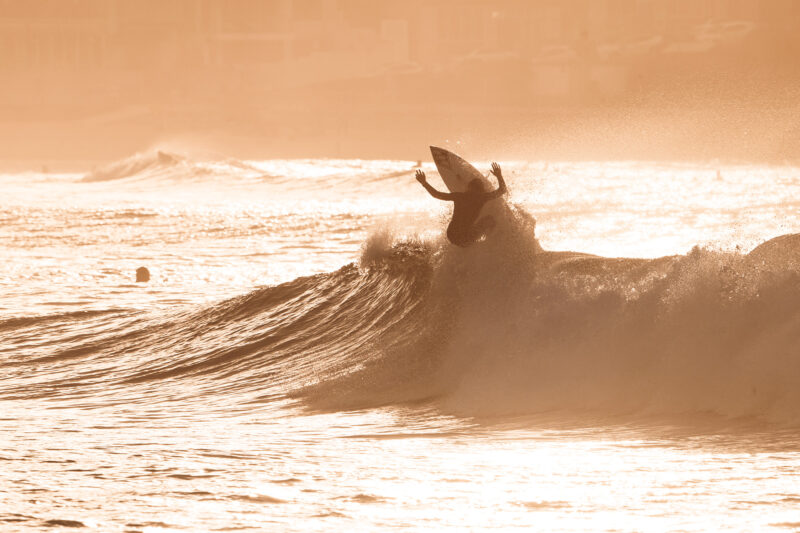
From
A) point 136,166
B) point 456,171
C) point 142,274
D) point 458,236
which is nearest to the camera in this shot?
point 458,236

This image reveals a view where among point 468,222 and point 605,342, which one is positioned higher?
point 468,222

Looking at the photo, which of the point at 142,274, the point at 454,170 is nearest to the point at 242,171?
the point at 142,274

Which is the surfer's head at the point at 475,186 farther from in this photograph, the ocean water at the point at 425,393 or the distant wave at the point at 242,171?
the distant wave at the point at 242,171

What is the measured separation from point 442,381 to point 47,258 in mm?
19248

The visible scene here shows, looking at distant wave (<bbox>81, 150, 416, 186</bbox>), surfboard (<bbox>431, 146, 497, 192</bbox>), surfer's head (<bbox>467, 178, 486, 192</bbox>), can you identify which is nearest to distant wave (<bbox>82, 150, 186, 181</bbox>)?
distant wave (<bbox>81, 150, 416, 186</bbox>)

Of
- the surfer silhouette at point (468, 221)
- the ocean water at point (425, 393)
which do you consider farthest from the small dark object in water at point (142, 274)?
the surfer silhouette at point (468, 221)

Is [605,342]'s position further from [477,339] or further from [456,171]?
[456,171]

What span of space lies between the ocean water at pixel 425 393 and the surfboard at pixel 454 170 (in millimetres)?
615

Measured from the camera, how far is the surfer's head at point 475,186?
15203mm

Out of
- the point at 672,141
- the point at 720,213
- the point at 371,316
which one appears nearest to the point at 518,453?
the point at 371,316

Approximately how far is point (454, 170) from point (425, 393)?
5.04 m

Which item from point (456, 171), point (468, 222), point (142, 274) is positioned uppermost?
point (456, 171)

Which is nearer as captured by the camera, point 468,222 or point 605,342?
point 605,342

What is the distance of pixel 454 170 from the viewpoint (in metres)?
16.6
